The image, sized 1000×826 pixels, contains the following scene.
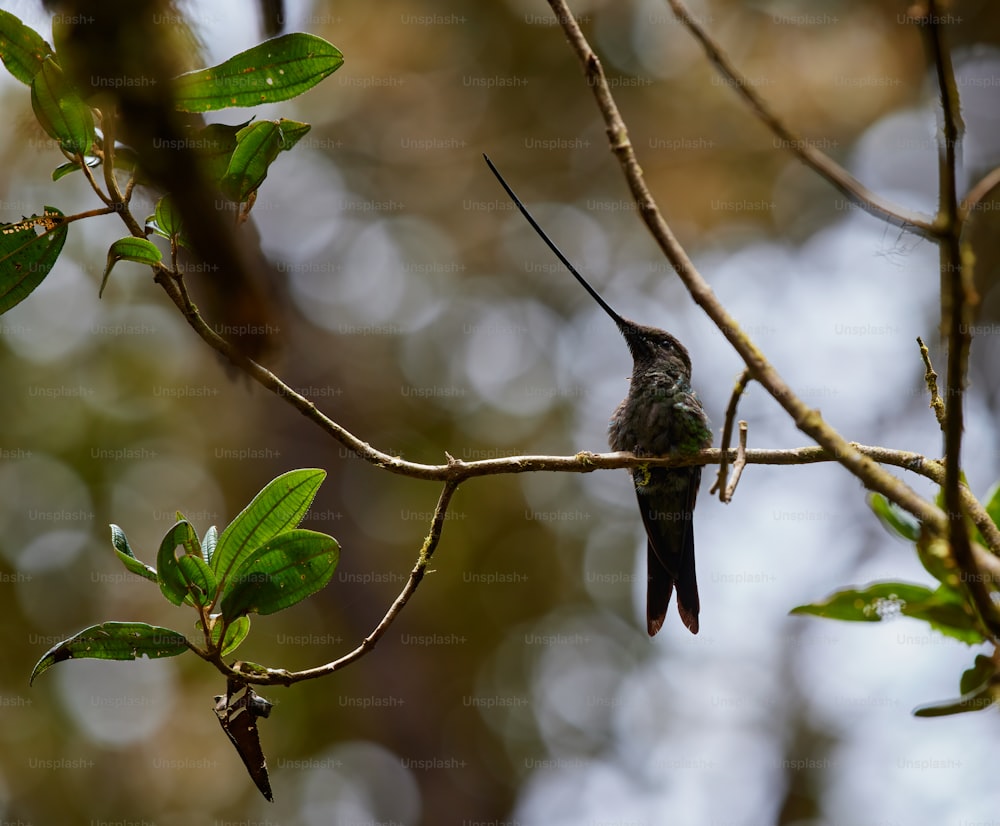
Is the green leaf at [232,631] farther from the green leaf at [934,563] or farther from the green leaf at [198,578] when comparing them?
the green leaf at [934,563]

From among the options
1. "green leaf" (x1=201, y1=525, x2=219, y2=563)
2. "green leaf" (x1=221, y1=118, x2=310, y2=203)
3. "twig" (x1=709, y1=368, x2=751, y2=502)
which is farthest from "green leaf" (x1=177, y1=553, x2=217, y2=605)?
"twig" (x1=709, y1=368, x2=751, y2=502)

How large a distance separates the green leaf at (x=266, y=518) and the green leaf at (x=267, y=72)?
98 cm

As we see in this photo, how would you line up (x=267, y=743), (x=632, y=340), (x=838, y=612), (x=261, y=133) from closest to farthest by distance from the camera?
(x=838, y=612), (x=261, y=133), (x=632, y=340), (x=267, y=743)

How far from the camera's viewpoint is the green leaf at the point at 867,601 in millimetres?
2049

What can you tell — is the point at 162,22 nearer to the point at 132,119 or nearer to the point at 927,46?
the point at 132,119

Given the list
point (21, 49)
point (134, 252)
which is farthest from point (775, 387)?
point (21, 49)

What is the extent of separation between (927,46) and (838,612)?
50.5 inches

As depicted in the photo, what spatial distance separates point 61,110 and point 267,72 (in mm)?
511

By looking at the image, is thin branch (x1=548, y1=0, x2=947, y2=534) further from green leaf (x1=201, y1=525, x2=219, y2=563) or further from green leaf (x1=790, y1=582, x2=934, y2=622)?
green leaf (x1=201, y1=525, x2=219, y2=563)

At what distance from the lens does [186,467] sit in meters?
10.8

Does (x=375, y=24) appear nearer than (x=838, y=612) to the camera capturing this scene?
No

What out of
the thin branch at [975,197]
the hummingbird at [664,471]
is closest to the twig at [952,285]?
the thin branch at [975,197]

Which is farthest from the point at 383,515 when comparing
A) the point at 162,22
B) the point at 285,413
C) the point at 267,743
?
the point at 162,22

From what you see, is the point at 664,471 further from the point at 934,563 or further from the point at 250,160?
the point at 250,160
